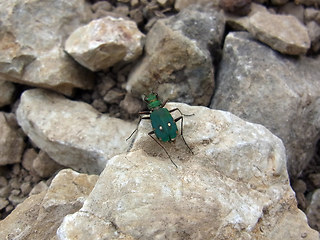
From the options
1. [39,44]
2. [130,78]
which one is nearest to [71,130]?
[130,78]

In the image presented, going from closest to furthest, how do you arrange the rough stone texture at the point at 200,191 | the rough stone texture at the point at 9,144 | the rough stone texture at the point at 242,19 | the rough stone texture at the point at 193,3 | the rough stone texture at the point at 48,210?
the rough stone texture at the point at 200,191
the rough stone texture at the point at 48,210
the rough stone texture at the point at 9,144
the rough stone texture at the point at 242,19
the rough stone texture at the point at 193,3

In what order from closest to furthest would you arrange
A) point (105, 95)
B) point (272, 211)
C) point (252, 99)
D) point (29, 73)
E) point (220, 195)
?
point (220, 195)
point (272, 211)
point (252, 99)
point (29, 73)
point (105, 95)

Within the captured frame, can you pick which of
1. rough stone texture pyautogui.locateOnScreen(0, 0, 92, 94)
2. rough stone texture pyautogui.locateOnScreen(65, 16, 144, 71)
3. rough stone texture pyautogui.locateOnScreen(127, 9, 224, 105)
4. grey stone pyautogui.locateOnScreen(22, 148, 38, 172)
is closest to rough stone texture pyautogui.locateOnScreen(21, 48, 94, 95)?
rough stone texture pyautogui.locateOnScreen(0, 0, 92, 94)

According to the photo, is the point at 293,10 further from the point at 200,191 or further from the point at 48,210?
the point at 48,210

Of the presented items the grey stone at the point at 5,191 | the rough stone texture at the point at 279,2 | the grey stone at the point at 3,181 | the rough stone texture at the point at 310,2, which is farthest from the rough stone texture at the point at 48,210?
the rough stone texture at the point at 310,2

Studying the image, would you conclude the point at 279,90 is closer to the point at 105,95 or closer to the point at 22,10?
the point at 105,95

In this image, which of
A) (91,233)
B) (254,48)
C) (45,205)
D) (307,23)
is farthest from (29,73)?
(307,23)

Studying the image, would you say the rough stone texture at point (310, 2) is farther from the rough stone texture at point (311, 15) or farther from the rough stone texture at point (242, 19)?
the rough stone texture at point (242, 19)
